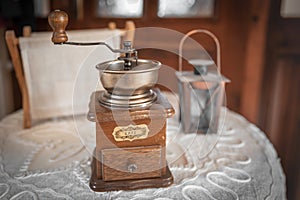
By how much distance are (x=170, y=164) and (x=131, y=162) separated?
0.17 metres

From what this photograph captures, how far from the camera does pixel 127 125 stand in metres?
0.85

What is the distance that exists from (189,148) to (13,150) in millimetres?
572

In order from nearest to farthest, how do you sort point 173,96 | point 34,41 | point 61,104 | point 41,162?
point 41,162 → point 34,41 → point 61,104 → point 173,96

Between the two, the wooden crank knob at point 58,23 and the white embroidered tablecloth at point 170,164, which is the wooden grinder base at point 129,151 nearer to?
the white embroidered tablecloth at point 170,164

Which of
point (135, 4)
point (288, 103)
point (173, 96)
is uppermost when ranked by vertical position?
point (135, 4)

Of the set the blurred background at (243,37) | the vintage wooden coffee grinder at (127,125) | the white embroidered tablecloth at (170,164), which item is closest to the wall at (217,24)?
the blurred background at (243,37)

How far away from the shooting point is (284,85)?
191 cm

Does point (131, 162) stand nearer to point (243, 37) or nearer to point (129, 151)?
point (129, 151)

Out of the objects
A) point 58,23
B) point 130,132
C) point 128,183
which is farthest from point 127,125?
point 58,23

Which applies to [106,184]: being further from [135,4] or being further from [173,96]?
[135,4]

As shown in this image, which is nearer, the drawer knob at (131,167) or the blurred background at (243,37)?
the drawer knob at (131,167)

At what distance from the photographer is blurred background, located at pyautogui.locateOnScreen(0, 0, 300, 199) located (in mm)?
1866

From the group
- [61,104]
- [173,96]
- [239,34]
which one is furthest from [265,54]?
[61,104]

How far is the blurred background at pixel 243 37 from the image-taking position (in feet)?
6.12
